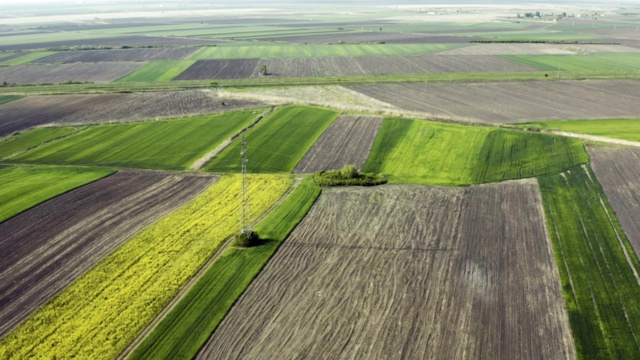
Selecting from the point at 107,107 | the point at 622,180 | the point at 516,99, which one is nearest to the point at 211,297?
the point at 622,180

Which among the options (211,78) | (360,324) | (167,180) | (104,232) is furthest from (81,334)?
(211,78)

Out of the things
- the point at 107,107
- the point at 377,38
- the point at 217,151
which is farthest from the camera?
the point at 377,38

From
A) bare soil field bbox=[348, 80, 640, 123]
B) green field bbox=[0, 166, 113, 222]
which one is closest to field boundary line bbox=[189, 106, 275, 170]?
green field bbox=[0, 166, 113, 222]

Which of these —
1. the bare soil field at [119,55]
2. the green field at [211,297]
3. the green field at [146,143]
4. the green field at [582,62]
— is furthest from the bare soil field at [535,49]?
the green field at [211,297]

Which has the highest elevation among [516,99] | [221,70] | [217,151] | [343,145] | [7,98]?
[221,70]

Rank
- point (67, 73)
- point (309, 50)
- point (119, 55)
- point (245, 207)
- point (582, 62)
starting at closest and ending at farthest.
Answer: point (245, 207) → point (582, 62) → point (67, 73) → point (119, 55) → point (309, 50)

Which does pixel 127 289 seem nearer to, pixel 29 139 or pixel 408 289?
pixel 408 289
